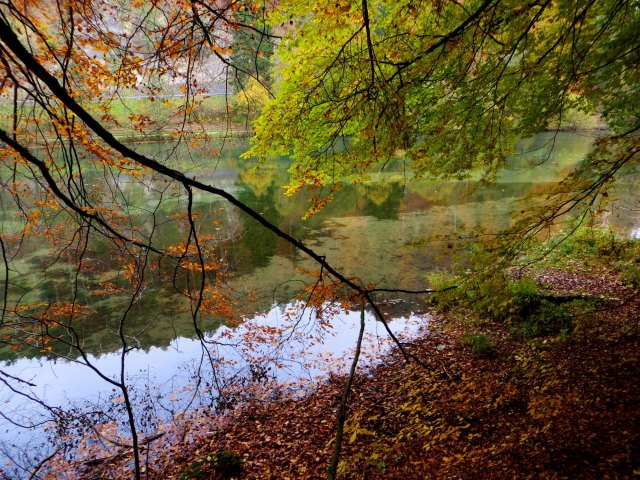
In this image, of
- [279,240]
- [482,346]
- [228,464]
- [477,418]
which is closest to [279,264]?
[279,240]

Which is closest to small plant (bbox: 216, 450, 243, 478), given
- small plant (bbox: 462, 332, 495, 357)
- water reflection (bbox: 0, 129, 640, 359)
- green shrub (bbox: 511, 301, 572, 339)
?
water reflection (bbox: 0, 129, 640, 359)

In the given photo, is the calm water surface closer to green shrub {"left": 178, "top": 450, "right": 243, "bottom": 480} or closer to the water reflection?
the water reflection

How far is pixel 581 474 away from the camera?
119 inches

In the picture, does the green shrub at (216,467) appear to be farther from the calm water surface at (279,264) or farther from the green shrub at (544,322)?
the green shrub at (544,322)

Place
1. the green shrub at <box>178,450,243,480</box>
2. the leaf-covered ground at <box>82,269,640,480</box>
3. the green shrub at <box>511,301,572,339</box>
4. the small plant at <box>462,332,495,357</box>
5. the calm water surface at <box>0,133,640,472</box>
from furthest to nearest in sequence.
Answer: the calm water surface at <box>0,133,640,472</box> → the small plant at <box>462,332,495,357</box> → the green shrub at <box>511,301,572,339</box> → the green shrub at <box>178,450,243,480</box> → the leaf-covered ground at <box>82,269,640,480</box>

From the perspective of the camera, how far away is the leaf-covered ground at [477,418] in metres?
3.45

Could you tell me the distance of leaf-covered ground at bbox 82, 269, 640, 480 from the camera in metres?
3.45

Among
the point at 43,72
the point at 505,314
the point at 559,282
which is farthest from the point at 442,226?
the point at 43,72

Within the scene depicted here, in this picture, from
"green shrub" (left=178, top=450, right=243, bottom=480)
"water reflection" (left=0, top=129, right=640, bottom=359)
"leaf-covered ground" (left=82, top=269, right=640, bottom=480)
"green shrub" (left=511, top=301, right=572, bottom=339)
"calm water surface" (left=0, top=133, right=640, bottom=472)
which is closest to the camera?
"leaf-covered ground" (left=82, top=269, right=640, bottom=480)

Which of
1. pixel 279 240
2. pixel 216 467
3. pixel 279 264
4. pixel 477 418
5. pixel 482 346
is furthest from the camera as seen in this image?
pixel 279 240

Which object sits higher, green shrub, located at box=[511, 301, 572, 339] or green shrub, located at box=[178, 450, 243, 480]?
green shrub, located at box=[511, 301, 572, 339]

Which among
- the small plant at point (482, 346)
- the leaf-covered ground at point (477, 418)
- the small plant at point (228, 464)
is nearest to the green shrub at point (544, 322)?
the leaf-covered ground at point (477, 418)

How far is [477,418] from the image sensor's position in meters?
4.61

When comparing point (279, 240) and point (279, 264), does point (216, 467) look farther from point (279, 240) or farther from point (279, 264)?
point (279, 240)
